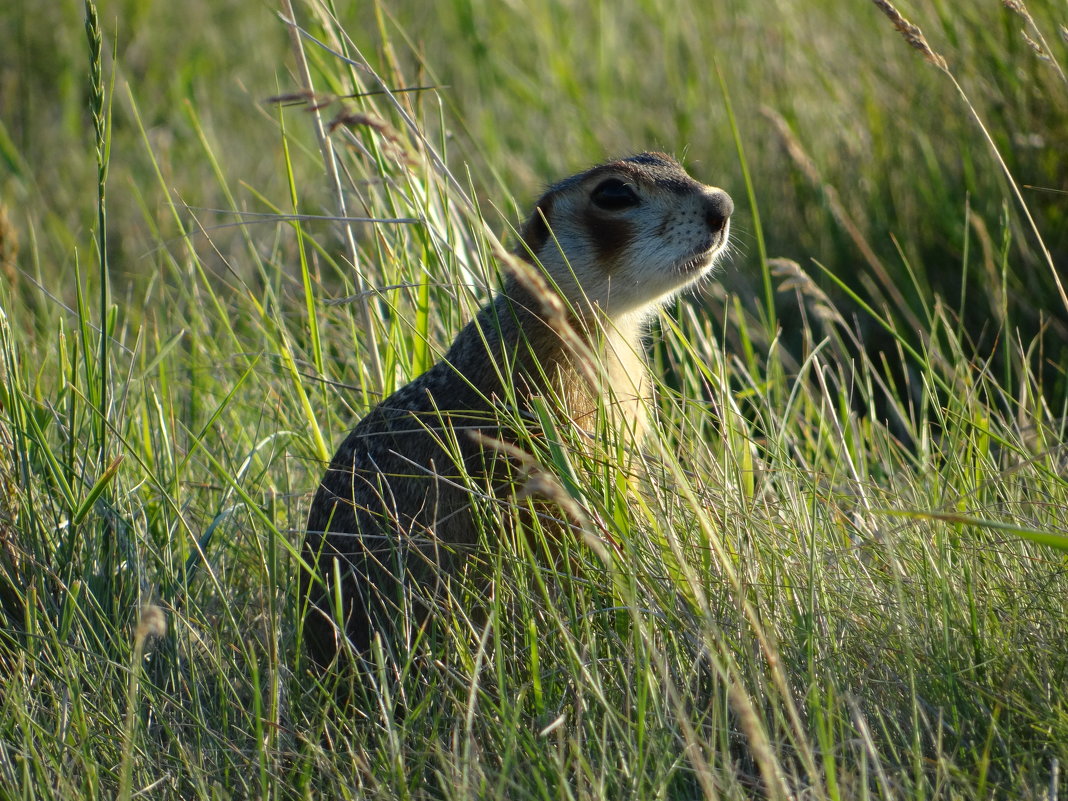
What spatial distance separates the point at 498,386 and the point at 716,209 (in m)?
0.83

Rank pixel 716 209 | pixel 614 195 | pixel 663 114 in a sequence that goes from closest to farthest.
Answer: pixel 716 209 → pixel 614 195 → pixel 663 114

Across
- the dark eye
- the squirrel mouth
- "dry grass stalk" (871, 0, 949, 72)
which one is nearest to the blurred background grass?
the dark eye

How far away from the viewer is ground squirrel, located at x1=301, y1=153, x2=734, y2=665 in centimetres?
332

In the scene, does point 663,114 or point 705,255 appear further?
point 663,114

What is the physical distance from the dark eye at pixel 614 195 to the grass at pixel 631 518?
0.35 meters

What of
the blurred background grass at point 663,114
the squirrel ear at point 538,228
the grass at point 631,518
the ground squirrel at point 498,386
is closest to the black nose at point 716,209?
the ground squirrel at point 498,386

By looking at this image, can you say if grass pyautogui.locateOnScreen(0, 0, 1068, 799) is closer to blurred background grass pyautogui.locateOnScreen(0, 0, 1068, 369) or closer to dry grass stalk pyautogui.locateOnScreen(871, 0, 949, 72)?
blurred background grass pyautogui.locateOnScreen(0, 0, 1068, 369)

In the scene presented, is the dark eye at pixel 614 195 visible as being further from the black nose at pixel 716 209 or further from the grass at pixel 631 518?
the grass at pixel 631 518

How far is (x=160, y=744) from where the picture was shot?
273 centimetres

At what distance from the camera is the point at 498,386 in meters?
3.58

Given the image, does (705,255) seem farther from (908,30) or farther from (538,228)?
(908,30)

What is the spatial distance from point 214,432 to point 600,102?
4401mm

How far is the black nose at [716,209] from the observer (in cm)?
354

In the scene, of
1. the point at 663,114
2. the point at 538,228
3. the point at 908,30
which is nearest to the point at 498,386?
the point at 538,228
